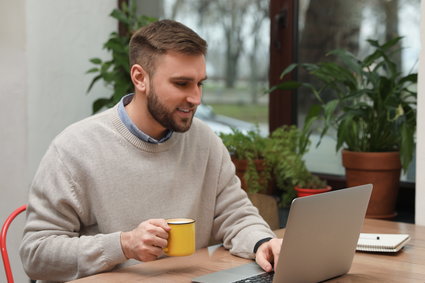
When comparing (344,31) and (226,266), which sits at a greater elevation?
(344,31)

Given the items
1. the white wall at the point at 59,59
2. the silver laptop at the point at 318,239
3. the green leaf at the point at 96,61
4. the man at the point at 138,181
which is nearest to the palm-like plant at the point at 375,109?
the man at the point at 138,181

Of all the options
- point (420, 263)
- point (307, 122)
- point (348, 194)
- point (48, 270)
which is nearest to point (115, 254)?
point (48, 270)

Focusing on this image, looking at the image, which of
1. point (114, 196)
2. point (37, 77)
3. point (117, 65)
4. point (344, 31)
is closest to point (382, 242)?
point (114, 196)

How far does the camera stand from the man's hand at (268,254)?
163 cm

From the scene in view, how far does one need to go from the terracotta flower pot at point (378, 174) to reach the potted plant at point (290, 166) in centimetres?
18

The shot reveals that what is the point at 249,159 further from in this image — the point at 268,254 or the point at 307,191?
the point at 268,254

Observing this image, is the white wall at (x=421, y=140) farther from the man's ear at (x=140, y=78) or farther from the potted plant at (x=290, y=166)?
the man's ear at (x=140, y=78)

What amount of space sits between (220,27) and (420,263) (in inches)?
77.1

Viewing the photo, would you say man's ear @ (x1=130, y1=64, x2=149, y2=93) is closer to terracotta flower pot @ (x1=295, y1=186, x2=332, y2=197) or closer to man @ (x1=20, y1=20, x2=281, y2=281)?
man @ (x1=20, y1=20, x2=281, y2=281)

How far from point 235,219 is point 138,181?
324mm

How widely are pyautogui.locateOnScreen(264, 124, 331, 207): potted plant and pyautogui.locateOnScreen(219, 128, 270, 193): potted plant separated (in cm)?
4

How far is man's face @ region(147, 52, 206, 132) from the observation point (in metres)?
1.84

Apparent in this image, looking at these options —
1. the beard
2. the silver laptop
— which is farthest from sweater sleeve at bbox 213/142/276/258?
the beard

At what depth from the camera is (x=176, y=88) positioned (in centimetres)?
185
